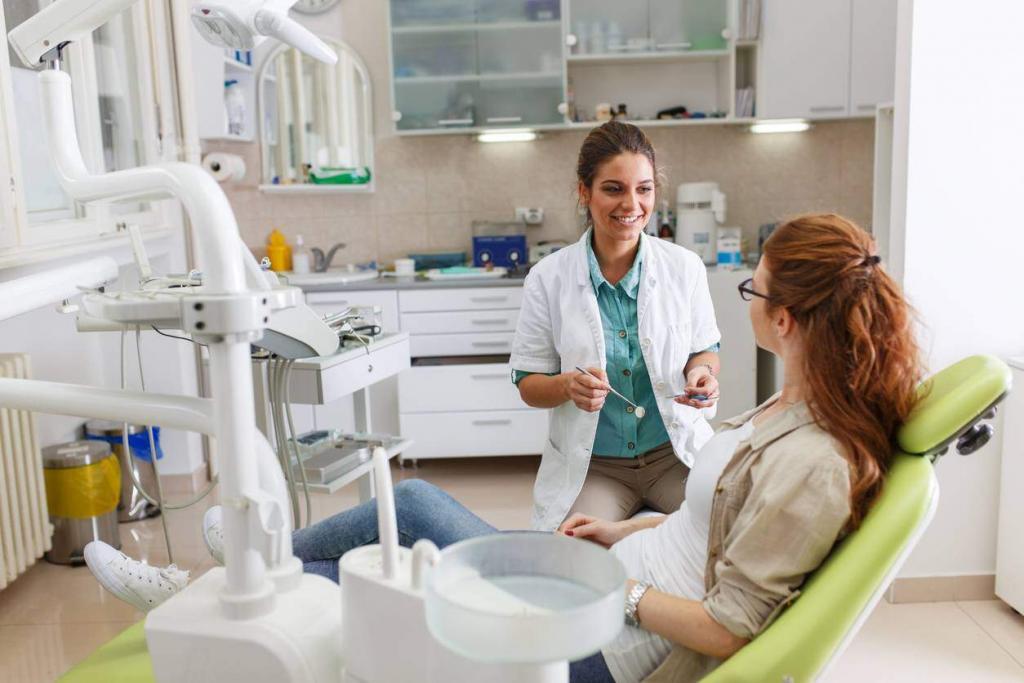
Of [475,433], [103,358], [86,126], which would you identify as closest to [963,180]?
[475,433]

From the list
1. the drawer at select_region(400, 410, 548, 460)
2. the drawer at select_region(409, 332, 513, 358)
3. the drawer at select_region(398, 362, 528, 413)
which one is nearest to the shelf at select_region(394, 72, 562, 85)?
the drawer at select_region(409, 332, 513, 358)

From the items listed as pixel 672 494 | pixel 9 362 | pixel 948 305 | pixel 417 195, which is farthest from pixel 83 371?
pixel 948 305

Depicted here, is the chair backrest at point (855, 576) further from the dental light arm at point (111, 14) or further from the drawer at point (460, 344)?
the drawer at point (460, 344)

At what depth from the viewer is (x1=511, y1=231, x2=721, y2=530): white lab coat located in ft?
6.77

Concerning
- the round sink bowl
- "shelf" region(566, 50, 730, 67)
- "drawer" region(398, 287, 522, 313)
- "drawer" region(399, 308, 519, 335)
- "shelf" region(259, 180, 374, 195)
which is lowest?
"drawer" region(399, 308, 519, 335)

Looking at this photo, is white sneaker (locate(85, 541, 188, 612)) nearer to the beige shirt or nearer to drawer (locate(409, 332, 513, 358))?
the beige shirt

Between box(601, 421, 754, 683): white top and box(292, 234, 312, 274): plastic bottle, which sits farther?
box(292, 234, 312, 274): plastic bottle

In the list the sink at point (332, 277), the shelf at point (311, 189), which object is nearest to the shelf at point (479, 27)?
the shelf at point (311, 189)

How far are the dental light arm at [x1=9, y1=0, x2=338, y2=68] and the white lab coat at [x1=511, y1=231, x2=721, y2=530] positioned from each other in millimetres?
974

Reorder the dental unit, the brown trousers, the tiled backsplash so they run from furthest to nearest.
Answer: the tiled backsplash → the brown trousers → the dental unit

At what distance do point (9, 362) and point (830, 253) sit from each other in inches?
97.1

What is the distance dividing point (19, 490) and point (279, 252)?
1.92 meters

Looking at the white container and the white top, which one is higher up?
the white container

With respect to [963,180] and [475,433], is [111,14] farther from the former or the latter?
[475,433]
